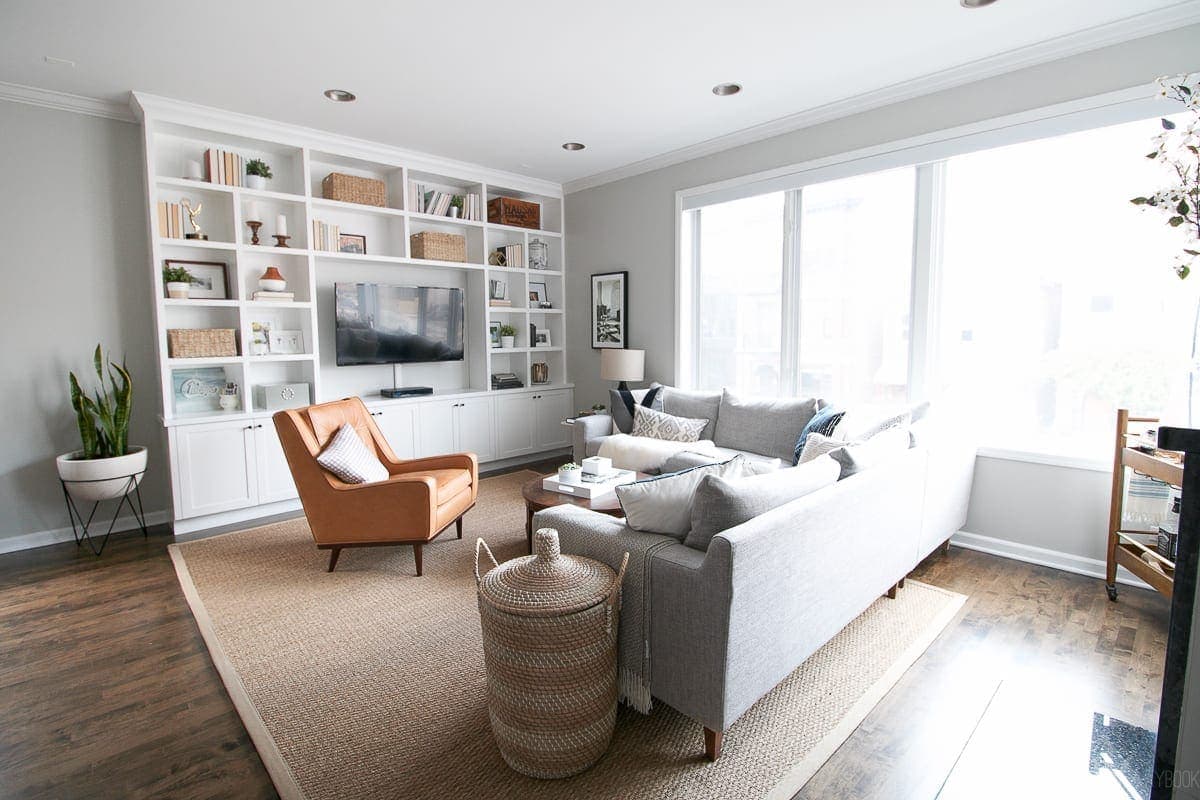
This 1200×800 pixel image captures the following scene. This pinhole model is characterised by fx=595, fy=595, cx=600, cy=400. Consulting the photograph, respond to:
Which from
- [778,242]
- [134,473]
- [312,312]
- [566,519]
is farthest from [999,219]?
[134,473]

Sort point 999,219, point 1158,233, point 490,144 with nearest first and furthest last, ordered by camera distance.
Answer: point 1158,233, point 999,219, point 490,144

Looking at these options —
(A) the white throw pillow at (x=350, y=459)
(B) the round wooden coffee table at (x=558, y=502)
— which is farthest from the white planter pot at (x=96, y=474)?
(B) the round wooden coffee table at (x=558, y=502)

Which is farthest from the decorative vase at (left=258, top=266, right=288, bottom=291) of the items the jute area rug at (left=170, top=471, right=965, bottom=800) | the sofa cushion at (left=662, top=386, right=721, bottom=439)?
the sofa cushion at (left=662, top=386, right=721, bottom=439)

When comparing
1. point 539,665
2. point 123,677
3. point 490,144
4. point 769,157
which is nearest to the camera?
point 539,665

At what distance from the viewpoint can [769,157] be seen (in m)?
4.37

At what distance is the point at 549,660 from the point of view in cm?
170

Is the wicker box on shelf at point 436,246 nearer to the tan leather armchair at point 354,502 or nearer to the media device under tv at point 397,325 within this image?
the media device under tv at point 397,325

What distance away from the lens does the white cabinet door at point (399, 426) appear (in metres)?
4.84

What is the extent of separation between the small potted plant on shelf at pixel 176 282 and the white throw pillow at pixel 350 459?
1.51 metres

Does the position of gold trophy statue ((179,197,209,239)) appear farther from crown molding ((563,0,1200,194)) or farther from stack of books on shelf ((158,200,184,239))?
crown molding ((563,0,1200,194))

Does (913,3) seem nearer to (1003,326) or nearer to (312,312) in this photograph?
(1003,326)

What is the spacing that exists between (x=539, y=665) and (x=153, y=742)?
1.37 m

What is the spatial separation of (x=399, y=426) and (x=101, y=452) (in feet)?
6.25

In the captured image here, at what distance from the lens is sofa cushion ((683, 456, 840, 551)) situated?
1853 millimetres
